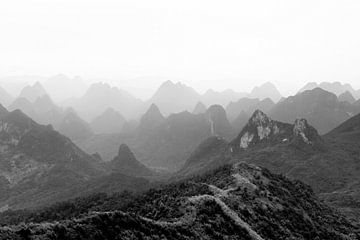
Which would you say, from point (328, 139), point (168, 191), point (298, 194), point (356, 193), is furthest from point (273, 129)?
point (168, 191)

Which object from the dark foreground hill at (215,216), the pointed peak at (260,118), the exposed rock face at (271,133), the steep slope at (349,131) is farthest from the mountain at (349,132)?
the dark foreground hill at (215,216)

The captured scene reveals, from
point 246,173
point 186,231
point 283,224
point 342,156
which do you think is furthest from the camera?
point 342,156

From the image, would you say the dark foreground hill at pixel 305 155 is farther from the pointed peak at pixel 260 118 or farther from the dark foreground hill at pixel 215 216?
the dark foreground hill at pixel 215 216

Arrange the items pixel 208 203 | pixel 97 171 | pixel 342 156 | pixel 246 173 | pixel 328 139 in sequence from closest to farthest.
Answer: pixel 208 203
pixel 246 173
pixel 342 156
pixel 328 139
pixel 97 171

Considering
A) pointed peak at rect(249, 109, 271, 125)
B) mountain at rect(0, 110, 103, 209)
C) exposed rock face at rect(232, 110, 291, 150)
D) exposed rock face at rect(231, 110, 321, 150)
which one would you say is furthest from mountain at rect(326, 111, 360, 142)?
mountain at rect(0, 110, 103, 209)

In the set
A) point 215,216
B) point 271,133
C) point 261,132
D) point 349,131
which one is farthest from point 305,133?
point 215,216

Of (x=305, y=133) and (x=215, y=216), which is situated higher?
(x=215, y=216)

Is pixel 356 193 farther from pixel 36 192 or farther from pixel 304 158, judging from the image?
pixel 36 192

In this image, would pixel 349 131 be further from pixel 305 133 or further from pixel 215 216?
pixel 215 216
